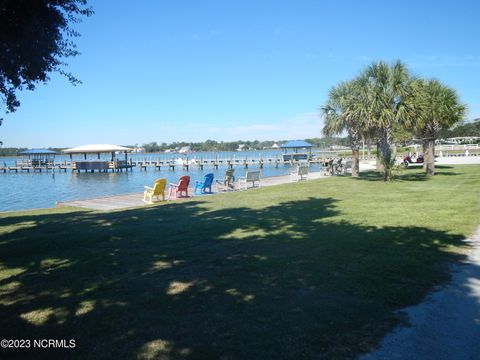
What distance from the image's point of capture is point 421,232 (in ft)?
23.4

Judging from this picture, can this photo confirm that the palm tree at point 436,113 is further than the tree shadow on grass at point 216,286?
Yes

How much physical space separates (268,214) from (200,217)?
1.72 metres

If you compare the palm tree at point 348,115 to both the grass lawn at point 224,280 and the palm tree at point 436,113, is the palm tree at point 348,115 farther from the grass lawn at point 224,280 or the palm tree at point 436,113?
the grass lawn at point 224,280

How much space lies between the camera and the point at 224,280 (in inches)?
186

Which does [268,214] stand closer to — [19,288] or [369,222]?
[369,222]

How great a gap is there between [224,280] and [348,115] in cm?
1616

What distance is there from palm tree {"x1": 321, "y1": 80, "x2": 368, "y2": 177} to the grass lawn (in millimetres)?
10579

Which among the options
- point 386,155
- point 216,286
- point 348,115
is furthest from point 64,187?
point 216,286

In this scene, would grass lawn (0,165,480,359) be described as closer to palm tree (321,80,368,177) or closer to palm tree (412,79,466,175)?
palm tree (321,80,368,177)

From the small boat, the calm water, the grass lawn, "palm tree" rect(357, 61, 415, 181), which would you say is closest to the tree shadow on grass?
the grass lawn

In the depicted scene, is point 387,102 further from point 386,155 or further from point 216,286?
point 216,286

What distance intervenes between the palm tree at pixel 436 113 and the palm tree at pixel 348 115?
9.83 ft

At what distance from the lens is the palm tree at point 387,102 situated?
1806cm

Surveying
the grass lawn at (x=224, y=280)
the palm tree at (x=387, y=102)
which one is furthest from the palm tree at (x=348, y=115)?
the grass lawn at (x=224, y=280)
